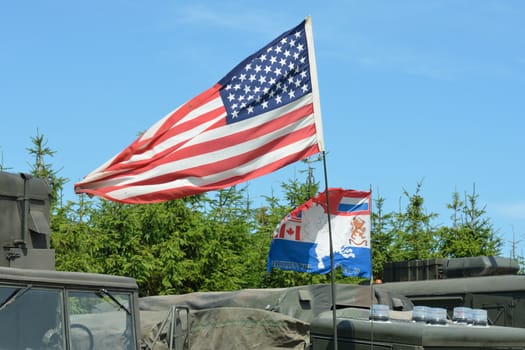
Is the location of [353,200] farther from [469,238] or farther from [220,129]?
[469,238]

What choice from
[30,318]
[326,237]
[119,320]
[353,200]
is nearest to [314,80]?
[353,200]

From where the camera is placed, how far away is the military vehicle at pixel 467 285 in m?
13.9

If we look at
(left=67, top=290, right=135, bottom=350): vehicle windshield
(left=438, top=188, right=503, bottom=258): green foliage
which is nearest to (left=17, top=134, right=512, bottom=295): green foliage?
(left=438, top=188, right=503, bottom=258): green foliage

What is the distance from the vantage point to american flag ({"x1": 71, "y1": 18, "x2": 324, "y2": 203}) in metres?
10.0

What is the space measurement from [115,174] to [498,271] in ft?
25.1

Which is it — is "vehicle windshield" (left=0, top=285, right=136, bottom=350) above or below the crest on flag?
below

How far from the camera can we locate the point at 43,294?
6.89 meters

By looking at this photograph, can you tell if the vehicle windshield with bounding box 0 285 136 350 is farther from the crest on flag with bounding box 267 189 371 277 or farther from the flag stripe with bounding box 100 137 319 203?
the crest on flag with bounding box 267 189 371 277

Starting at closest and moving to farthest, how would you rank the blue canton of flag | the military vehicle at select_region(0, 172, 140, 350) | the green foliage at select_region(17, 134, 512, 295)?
the military vehicle at select_region(0, 172, 140, 350) < the blue canton of flag < the green foliage at select_region(17, 134, 512, 295)

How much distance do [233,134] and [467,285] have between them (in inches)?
224

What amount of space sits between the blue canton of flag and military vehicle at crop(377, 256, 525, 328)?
4.38 m

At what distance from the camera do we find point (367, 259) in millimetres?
11078

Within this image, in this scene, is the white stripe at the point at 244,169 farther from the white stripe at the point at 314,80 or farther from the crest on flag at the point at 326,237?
the crest on flag at the point at 326,237

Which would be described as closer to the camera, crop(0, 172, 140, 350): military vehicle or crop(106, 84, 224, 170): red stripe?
crop(0, 172, 140, 350): military vehicle
